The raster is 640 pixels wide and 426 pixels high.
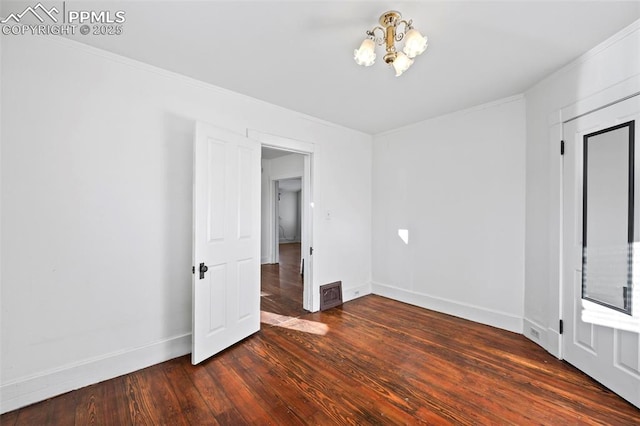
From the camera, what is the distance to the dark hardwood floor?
1791mm

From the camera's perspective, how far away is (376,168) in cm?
453

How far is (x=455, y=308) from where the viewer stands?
11.6 ft

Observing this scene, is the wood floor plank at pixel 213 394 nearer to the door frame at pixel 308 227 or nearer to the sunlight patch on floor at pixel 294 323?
the sunlight patch on floor at pixel 294 323

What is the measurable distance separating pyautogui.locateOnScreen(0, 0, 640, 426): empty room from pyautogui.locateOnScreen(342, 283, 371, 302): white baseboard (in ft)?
2.74

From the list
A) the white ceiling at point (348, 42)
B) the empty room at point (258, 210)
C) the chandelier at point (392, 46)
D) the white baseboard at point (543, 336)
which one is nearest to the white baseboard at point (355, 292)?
the empty room at point (258, 210)

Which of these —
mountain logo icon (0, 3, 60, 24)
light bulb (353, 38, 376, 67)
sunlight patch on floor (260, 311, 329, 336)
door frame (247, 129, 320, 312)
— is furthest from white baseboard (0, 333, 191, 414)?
light bulb (353, 38, 376, 67)

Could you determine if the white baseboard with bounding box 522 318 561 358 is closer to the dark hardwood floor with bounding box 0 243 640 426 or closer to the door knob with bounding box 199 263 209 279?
the dark hardwood floor with bounding box 0 243 640 426

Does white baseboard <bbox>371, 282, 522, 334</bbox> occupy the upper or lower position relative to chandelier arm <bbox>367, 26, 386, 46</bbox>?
lower

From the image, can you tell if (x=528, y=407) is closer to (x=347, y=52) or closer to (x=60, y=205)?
(x=347, y=52)

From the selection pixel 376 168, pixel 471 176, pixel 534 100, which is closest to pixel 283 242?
pixel 376 168

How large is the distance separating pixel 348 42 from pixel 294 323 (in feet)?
9.72

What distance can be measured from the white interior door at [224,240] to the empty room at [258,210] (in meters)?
0.02

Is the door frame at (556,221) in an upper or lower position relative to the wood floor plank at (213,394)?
upper

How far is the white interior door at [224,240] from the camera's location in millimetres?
2449
